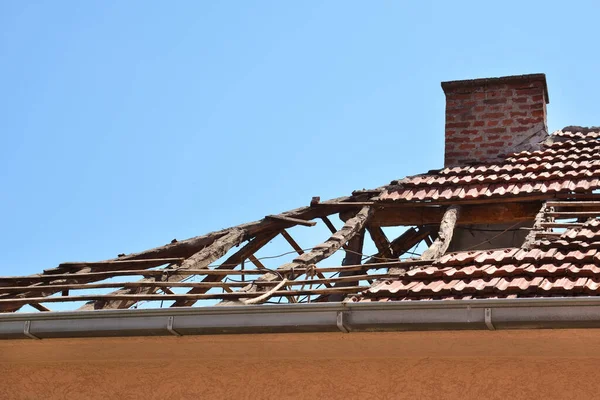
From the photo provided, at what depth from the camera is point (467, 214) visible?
9094 mm

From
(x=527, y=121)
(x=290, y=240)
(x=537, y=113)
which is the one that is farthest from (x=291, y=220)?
(x=537, y=113)

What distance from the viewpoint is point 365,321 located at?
5863 mm

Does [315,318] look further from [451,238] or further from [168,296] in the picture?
[451,238]

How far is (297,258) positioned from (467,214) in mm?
1862

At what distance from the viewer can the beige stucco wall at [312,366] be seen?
5.77 m

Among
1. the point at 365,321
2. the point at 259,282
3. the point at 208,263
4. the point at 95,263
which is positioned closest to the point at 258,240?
the point at 208,263

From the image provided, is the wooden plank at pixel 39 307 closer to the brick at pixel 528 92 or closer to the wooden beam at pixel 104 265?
the wooden beam at pixel 104 265

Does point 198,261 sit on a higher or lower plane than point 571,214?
lower

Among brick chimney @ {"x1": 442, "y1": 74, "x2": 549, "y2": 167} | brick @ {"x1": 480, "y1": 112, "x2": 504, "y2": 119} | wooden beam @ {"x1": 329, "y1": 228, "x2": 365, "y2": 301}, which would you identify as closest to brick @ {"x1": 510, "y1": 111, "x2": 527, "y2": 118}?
brick chimney @ {"x1": 442, "y1": 74, "x2": 549, "y2": 167}

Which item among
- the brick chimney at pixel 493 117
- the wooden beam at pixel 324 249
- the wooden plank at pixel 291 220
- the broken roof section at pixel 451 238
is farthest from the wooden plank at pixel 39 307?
the brick chimney at pixel 493 117

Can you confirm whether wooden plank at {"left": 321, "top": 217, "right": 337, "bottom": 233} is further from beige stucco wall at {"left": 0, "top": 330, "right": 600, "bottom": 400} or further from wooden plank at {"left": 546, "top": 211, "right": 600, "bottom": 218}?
beige stucco wall at {"left": 0, "top": 330, "right": 600, "bottom": 400}

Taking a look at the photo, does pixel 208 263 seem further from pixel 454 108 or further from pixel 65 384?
pixel 454 108

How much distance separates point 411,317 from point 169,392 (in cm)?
172

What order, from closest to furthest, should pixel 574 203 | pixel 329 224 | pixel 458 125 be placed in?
pixel 574 203 < pixel 329 224 < pixel 458 125
